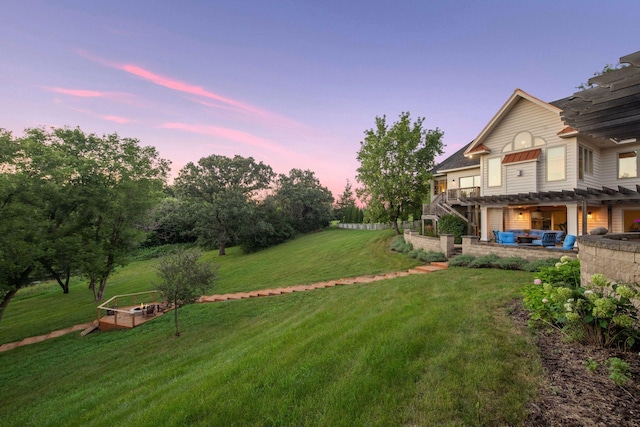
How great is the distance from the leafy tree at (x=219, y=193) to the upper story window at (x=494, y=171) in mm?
27249

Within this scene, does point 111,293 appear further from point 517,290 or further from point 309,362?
point 517,290

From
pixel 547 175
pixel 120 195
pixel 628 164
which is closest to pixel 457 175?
pixel 547 175

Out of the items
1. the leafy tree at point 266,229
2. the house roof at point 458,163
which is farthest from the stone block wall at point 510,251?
the leafy tree at point 266,229

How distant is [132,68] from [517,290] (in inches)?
788

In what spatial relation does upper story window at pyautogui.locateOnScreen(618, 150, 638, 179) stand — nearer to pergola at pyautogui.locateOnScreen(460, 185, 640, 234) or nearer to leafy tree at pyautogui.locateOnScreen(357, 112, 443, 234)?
pergola at pyautogui.locateOnScreen(460, 185, 640, 234)

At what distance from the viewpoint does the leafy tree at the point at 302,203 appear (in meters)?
44.5

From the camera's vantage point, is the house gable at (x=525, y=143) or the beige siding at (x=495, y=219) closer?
the house gable at (x=525, y=143)

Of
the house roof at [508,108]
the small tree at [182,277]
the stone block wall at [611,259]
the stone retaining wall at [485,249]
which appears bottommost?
the small tree at [182,277]

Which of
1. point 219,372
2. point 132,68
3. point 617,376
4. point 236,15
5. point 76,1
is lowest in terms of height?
point 219,372

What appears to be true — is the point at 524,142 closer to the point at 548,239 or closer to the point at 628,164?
the point at 628,164

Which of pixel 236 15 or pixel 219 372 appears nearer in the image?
pixel 219 372

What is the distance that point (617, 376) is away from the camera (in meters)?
2.65

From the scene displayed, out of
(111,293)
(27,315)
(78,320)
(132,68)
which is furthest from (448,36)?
(27,315)

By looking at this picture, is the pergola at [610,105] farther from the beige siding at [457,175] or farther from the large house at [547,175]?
the beige siding at [457,175]
